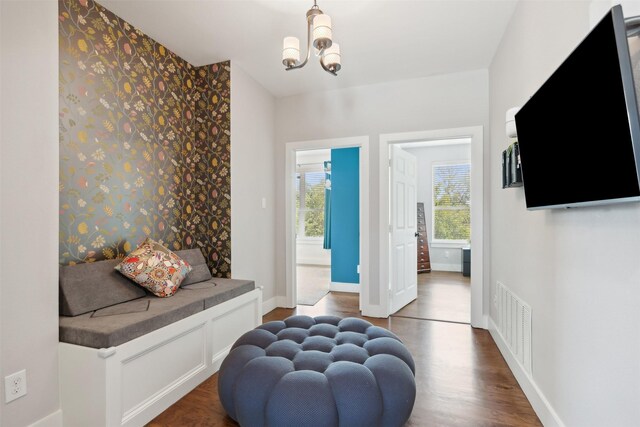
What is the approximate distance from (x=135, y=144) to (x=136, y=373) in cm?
178

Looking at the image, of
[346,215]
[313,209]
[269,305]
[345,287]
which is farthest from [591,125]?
[313,209]

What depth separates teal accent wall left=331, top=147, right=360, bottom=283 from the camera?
486 centimetres

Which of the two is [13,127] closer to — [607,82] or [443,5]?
[607,82]

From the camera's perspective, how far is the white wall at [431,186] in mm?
6426

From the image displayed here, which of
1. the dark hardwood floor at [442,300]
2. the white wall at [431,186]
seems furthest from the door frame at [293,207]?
the white wall at [431,186]

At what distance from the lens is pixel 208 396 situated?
2.05 m

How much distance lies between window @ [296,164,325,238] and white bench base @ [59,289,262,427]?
5.14 meters

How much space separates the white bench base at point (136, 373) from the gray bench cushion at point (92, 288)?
0.29m

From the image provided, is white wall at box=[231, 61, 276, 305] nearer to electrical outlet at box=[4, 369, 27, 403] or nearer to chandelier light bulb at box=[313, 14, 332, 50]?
chandelier light bulb at box=[313, 14, 332, 50]

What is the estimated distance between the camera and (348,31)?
8.75 feet

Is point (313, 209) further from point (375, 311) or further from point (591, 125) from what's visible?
point (591, 125)

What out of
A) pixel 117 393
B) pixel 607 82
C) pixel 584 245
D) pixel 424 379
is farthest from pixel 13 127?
pixel 424 379

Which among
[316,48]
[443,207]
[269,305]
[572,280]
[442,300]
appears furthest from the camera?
[443,207]

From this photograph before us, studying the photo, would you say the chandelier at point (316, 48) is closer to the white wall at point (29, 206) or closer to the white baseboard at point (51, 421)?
the white wall at point (29, 206)
